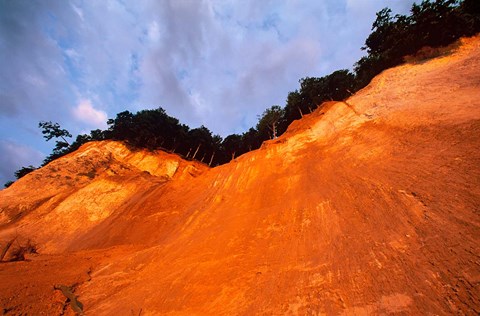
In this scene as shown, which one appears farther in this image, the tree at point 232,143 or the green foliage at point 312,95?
the tree at point 232,143

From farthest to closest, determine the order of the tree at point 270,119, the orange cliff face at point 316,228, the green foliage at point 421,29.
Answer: the tree at point 270,119, the green foliage at point 421,29, the orange cliff face at point 316,228

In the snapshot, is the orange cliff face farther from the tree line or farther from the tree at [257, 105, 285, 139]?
the tree at [257, 105, 285, 139]

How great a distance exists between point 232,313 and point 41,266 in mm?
8248

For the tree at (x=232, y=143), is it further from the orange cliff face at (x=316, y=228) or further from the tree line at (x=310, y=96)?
the orange cliff face at (x=316, y=228)

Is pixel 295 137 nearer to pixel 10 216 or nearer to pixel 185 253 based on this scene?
pixel 185 253

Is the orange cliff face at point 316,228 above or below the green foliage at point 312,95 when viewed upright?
below

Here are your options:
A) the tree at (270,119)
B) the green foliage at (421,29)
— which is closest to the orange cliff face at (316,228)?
the green foliage at (421,29)

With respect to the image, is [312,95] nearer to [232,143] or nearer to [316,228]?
[232,143]

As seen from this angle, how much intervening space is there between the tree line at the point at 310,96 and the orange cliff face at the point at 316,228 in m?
2.57

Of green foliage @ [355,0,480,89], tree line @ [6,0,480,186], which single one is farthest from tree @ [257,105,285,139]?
green foliage @ [355,0,480,89]

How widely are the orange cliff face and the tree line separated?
2.57 m

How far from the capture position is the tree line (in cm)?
1681

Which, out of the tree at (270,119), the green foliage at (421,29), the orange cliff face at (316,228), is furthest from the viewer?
the tree at (270,119)

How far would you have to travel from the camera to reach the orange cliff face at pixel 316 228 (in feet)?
13.8
